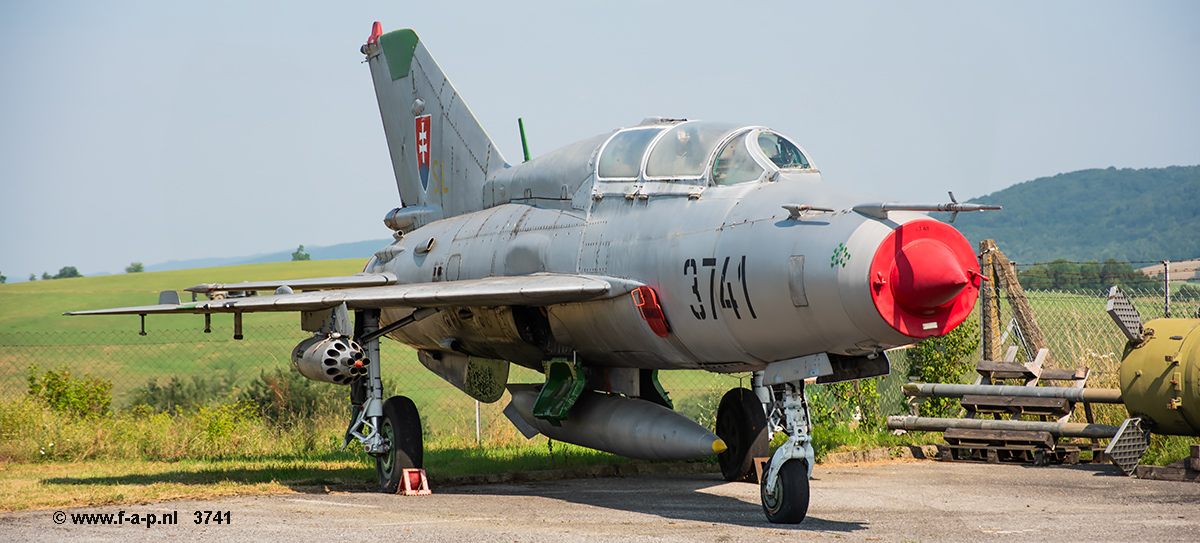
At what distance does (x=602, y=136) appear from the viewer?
Result: 1034cm

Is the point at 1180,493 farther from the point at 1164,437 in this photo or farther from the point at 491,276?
the point at 491,276

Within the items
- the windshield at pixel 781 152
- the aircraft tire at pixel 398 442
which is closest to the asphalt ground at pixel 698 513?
the aircraft tire at pixel 398 442

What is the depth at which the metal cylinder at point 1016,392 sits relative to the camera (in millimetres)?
11609

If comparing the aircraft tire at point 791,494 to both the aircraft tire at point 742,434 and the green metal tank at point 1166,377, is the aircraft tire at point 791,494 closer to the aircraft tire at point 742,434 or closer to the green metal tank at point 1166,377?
the aircraft tire at point 742,434

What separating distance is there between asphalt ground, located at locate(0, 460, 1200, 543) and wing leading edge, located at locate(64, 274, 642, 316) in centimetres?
186

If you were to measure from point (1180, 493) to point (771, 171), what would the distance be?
16.2 ft

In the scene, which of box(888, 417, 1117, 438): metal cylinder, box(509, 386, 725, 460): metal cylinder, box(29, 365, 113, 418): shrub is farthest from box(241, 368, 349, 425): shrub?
box(888, 417, 1117, 438): metal cylinder

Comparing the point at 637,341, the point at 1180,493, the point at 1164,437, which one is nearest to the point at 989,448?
the point at 1164,437

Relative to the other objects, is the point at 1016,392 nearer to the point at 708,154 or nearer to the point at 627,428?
the point at 627,428

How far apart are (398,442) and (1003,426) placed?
23.4 ft

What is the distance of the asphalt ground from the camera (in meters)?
7.08

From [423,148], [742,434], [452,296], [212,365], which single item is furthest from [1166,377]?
[212,365]

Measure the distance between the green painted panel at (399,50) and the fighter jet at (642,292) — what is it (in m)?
1.32

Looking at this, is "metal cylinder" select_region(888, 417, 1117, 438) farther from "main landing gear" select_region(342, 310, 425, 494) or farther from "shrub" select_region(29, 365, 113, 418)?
"shrub" select_region(29, 365, 113, 418)
